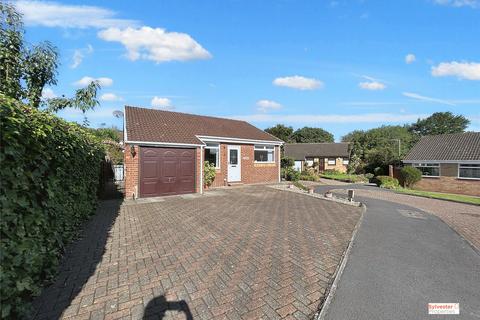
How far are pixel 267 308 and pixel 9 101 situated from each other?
3.70 metres

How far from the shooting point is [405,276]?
431 centimetres

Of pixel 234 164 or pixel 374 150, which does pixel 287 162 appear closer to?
pixel 234 164

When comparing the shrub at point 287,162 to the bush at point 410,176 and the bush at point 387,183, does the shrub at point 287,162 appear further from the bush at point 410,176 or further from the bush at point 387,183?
the bush at point 410,176

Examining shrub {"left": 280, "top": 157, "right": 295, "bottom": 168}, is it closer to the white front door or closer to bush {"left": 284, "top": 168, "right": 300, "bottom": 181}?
bush {"left": 284, "top": 168, "right": 300, "bottom": 181}

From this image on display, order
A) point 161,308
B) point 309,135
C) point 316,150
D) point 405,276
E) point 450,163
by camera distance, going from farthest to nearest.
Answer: point 309,135
point 316,150
point 450,163
point 405,276
point 161,308

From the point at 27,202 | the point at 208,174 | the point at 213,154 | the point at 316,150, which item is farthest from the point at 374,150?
the point at 27,202

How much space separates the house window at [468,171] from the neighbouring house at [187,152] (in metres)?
16.4

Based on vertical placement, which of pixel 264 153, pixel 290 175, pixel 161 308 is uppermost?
pixel 264 153

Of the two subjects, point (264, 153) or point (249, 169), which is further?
point (264, 153)

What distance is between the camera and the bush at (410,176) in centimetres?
2398

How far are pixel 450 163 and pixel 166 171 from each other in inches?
949

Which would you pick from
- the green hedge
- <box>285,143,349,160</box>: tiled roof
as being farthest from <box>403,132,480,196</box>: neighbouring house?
the green hedge

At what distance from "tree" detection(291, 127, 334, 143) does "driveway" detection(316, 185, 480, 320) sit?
67.6 m

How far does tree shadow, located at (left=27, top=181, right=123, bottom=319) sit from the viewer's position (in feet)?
10.2
